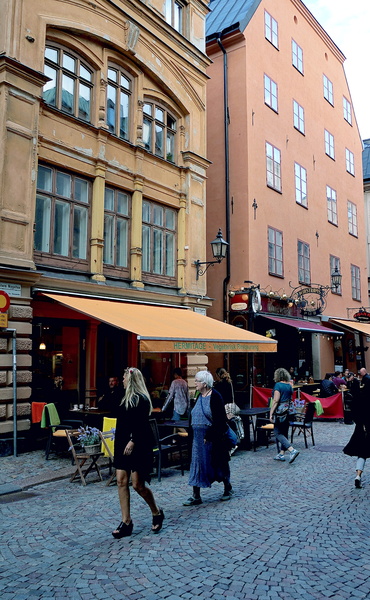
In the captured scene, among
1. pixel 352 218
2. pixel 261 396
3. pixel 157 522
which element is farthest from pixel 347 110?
pixel 157 522

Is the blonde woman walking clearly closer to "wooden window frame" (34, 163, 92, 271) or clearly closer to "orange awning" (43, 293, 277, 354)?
"orange awning" (43, 293, 277, 354)

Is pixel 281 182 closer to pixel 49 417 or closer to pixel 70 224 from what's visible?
pixel 70 224

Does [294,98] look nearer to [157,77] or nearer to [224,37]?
[224,37]

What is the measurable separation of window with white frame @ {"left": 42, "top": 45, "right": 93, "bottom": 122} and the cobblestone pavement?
26.9 feet

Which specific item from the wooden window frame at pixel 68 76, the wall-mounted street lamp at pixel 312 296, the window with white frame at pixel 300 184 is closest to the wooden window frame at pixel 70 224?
the wooden window frame at pixel 68 76

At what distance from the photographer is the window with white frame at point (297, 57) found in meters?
21.6

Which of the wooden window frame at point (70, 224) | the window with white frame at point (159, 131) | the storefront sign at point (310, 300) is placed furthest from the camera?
the storefront sign at point (310, 300)

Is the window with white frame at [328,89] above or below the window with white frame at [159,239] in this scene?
above

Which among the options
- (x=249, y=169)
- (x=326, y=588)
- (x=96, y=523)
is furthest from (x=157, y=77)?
(x=326, y=588)

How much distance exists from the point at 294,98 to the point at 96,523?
20.0 metres

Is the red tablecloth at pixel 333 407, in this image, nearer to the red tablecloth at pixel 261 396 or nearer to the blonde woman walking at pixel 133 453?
the red tablecloth at pixel 261 396

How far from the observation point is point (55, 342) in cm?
1178

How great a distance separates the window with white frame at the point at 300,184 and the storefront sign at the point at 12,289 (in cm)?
1391

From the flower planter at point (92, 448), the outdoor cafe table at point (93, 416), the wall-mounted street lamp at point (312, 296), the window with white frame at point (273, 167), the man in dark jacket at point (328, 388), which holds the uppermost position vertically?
the window with white frame at point (273, 167)
